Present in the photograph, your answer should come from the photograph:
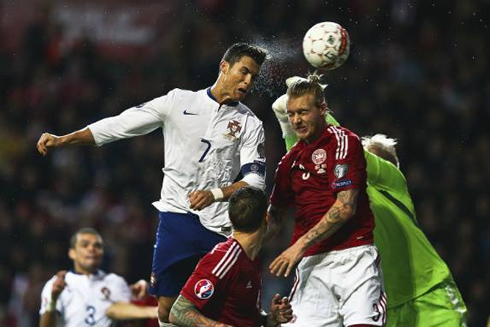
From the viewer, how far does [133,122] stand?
6066mm

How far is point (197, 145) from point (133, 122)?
16.2 inches

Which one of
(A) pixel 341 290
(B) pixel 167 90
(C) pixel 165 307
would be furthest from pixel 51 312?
(B) pixel 167 90

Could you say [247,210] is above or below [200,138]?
below

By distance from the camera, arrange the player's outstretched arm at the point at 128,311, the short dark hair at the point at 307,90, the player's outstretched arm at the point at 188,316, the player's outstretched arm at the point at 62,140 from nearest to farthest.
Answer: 1. the player's outstretched arm at the point at 188,316
2. the short dark hair at the point at 307,90
3. the player's outstretched arm at the point at 62,140
4. the player's outstretched arm at the point at 128,311

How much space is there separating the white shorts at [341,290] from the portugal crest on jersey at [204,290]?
2.60 feet

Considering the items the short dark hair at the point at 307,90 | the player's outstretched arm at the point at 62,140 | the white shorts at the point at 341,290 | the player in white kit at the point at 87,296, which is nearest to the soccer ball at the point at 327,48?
the short dark hair at the point at 307,90

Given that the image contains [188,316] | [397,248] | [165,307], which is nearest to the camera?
[188,316]

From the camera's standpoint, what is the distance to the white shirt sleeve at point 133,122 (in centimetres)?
607

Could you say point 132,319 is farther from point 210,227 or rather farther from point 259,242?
point 259,242

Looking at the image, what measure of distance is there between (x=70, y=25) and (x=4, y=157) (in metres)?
2.08

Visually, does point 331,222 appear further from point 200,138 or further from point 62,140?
point 62,140

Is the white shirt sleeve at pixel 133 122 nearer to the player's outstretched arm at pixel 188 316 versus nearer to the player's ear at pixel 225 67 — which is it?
the player's ear at pixel 225 67

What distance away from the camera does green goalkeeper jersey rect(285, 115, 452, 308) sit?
6.27m

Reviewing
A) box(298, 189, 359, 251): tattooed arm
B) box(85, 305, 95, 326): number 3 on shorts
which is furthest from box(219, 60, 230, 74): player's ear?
box(85, 305, 95, 326): number 3 on shorts
